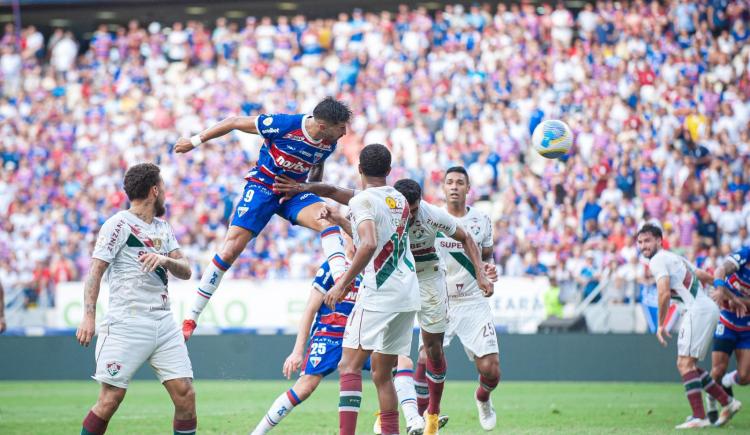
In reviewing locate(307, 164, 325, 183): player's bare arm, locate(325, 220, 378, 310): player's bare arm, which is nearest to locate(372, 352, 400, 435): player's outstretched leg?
locate(325, 220, 378, 310): player's bare arm

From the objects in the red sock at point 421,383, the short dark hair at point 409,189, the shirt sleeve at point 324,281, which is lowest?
the red sock at point 421,383

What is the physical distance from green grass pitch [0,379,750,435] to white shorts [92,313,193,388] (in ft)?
10.2

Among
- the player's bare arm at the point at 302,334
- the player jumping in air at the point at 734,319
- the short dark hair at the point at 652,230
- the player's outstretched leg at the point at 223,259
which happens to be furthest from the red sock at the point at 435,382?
the player jumping in air at the point at 734,319

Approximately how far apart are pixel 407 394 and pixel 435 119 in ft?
52.6

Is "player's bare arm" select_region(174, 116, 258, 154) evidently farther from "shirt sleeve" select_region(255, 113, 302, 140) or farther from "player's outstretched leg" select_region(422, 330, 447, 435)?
"player's outstretched leg" select_region(422, 330, 447, 435)

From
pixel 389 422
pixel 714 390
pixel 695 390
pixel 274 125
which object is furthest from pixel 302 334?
pixel 714 390

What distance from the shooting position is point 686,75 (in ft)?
76.7

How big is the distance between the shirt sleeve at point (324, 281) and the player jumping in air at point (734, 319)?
531 centimetres

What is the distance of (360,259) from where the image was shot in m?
7.93

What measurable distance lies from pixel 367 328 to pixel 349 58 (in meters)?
20.4

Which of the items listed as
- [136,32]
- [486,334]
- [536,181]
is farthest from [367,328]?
[136,32]

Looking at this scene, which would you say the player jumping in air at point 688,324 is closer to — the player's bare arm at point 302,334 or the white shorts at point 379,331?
the white shorts at point 379,331

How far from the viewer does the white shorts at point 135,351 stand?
8109 mm

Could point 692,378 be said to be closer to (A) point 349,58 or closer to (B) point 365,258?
(B) point 365,258
